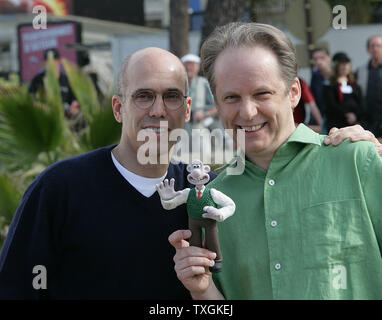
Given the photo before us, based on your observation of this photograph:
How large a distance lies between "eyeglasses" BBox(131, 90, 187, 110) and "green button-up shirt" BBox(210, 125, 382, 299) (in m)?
0.58

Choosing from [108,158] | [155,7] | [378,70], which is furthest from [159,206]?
[155,7]

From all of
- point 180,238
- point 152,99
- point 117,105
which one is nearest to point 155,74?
point 152,99

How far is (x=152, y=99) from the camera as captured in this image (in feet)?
9.04

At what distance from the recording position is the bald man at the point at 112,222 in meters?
2.67

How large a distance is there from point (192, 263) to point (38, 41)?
15.9m

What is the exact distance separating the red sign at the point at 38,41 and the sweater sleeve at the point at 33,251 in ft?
45.2

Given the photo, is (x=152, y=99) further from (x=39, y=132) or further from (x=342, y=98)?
(x=342, y=98)

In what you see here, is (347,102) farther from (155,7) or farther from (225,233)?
(155,7)

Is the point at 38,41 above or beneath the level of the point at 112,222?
above

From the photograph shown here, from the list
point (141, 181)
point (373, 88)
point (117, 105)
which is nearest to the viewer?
point (141, 181)

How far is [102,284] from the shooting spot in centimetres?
267

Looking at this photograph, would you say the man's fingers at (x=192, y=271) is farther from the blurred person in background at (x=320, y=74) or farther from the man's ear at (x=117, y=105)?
the blurred person in background at (x=320, y=74)

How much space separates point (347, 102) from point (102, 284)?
18.8 ft

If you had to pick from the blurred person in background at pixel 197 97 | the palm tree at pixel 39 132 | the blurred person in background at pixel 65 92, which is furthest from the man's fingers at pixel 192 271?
the blurred person in background at pixel 197 97
